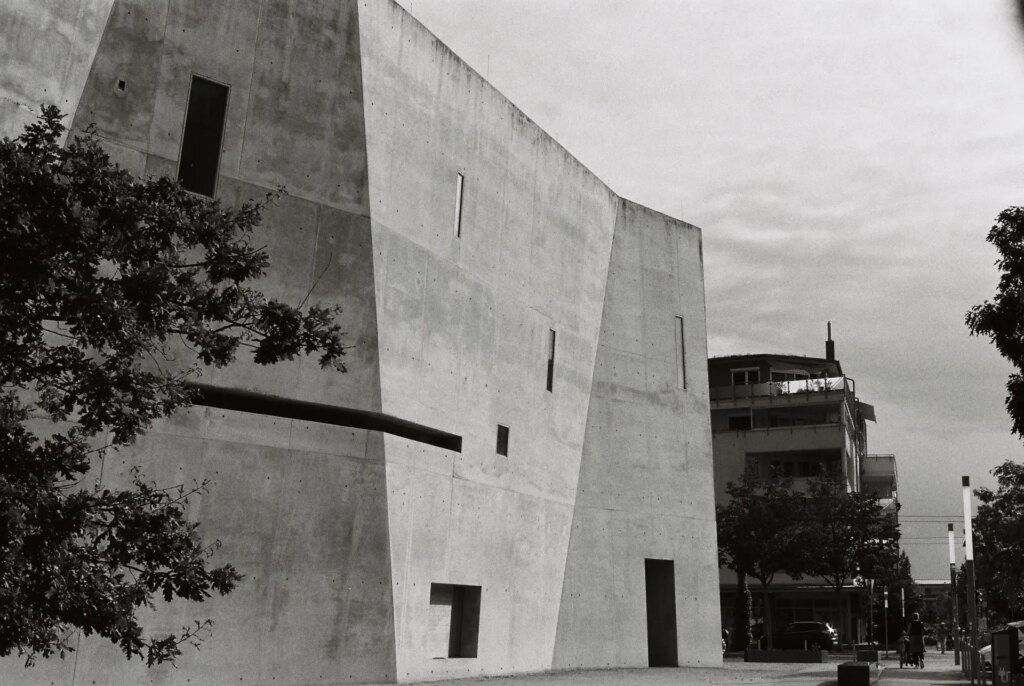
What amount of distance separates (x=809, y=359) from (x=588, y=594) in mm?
Result: 50897

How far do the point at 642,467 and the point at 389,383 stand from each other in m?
11.2

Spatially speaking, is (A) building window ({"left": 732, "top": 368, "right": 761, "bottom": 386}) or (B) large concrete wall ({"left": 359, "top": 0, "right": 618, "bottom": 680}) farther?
(A) building window ({"left": 732, "top": 368, "right": 761, "bottom": 386})

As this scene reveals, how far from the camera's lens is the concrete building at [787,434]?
204 ft

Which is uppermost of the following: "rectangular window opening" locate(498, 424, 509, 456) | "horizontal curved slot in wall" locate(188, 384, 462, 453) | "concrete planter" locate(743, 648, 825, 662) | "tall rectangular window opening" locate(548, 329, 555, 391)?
"tall rectangular window opening" locate(548, 329, 555, 391)

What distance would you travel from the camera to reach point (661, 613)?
2855 cm

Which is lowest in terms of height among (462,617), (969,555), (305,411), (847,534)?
(462,617)

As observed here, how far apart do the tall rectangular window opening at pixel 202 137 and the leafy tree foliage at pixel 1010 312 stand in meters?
13.8

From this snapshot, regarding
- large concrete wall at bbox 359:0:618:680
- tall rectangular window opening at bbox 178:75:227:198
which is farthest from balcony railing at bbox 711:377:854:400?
tall rectangular window opening at bbox 178:75:227:198

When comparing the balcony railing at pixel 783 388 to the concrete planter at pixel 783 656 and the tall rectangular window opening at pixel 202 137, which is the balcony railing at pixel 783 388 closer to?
the concrete planter at pixel 783 656

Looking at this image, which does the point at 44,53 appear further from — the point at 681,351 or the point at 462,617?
the point at 681,351

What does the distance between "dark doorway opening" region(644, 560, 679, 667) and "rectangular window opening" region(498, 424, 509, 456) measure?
24.3 ft

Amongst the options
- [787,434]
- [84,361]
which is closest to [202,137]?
[84,361]

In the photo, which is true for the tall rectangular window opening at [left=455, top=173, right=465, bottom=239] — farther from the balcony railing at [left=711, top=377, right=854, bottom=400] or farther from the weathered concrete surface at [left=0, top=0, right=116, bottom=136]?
the balcony railing at [left=711, top=377, right=854, bottom=400]

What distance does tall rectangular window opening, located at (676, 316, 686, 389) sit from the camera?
3061 cm
